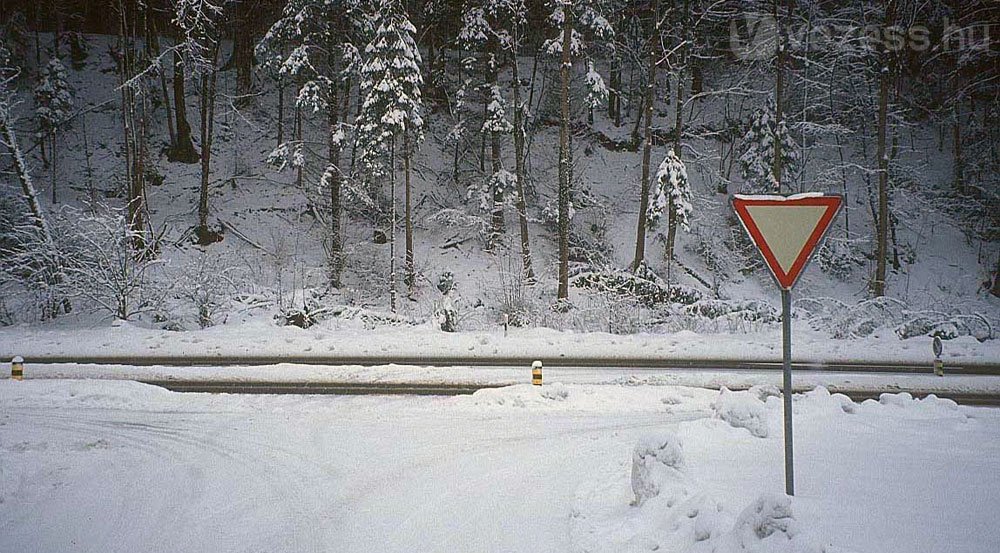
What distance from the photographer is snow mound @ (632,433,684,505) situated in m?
5.40

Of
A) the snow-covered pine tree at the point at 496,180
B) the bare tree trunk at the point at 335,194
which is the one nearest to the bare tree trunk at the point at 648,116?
the snow-covered pine tree at the point at 496,180

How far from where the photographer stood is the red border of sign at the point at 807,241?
4375 mm

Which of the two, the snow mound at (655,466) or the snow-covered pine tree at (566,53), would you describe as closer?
the snow mound at (655,466)

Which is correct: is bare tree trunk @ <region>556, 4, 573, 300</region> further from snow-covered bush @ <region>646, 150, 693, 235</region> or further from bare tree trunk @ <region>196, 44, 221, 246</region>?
bare tree trunk @ <region>196, 44, 221, 246</region>

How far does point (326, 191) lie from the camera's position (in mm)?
30781

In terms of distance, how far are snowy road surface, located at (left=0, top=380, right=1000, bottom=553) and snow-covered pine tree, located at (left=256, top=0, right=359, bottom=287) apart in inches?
683

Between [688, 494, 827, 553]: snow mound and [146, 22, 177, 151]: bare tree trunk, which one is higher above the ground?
[146, 22, 177, 151]: bare tree trunk

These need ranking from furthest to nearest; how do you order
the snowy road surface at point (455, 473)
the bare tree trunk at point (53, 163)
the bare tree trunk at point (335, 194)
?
the bare tree trunk at point (53, 163)
the bare tree trunk at point (335, 194)
the snowy road surface at point (455, 473)

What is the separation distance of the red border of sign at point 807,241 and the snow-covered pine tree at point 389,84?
1903 cm

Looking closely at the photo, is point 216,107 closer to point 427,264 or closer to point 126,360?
point 427,264

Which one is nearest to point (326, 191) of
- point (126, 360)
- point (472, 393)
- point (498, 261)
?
point (498, 261)

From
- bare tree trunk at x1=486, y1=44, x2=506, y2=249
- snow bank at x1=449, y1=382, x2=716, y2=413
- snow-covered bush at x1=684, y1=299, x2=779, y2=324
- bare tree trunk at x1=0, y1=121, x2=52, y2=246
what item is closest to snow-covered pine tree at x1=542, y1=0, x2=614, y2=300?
bare tree trunk at x1=486, y1=44, x2=506, y2=249

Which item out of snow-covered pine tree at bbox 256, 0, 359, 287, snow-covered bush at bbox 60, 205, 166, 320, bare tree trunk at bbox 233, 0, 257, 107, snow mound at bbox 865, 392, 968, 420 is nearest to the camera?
snow mound at bbox 865, 392, 968, 420

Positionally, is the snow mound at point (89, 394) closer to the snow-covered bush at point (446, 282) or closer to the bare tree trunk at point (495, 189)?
the snow-covered bush at point (446, 282)
